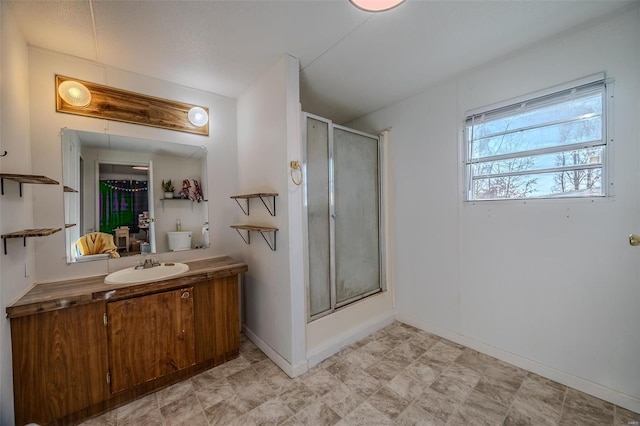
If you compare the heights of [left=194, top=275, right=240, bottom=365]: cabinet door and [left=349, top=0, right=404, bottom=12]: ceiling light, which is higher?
[left=349, top=0, right=404, bottom=12]: ceiling light

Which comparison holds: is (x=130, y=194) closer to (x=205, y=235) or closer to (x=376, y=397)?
(x=205, y=235)

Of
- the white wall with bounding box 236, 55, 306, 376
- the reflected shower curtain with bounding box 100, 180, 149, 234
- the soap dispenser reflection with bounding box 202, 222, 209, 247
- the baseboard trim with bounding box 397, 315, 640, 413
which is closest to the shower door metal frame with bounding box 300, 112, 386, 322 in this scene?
the white wall with bounding box 236, 55, 306, 376

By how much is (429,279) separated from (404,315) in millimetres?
578

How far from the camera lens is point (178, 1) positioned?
4.62 ft

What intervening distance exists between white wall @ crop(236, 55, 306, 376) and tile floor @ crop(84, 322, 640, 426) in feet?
0.87

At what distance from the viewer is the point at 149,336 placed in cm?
176

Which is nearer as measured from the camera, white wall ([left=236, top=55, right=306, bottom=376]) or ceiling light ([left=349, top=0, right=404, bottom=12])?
ceiling light ([left=349, top=0, right=404, bottom=12])

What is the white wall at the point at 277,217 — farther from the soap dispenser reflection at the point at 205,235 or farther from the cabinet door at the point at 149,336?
the cabinet door at the point at 149,336

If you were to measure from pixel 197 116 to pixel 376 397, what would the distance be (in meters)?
2.84

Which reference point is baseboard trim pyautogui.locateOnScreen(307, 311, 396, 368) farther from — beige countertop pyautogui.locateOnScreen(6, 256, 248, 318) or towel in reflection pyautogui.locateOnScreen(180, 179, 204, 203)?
towel in reflection pyautogui.locateOnScreen(180, 179, 204, 203)

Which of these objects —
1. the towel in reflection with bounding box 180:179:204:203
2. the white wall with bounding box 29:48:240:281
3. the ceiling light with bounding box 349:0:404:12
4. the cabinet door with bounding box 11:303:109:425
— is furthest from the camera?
the towel in reflection with bounding box 180:179:204:203

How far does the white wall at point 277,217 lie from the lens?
6.45 ft

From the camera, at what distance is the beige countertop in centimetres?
139

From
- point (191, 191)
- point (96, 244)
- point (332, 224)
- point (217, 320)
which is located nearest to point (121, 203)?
point (96, 244)
